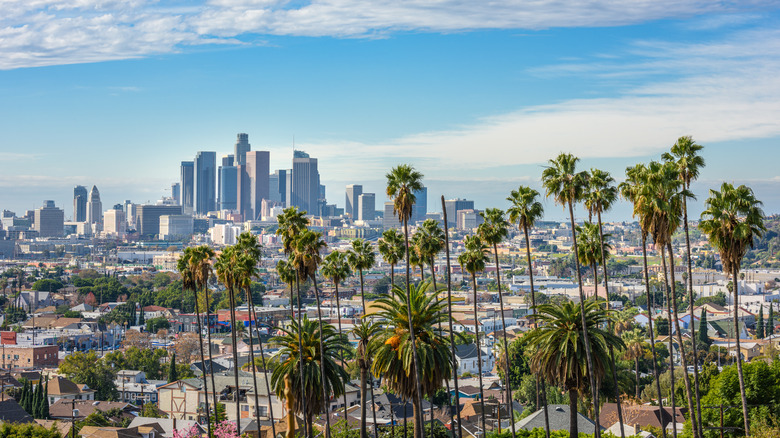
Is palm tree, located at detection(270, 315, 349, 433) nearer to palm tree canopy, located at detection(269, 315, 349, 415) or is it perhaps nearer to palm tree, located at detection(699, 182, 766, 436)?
palm tree canopy, located at detection(269, 315, 349, 415)

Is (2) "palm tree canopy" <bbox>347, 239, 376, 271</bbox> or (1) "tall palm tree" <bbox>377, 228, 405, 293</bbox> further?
(2) "palm tree canopy" <bbox>347, 239, 376, 271</bbox>

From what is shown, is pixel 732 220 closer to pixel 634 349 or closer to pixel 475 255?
pixel 475 255

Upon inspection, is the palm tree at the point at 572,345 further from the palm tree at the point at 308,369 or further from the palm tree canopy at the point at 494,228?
the palm tree canopy at the point at 494,228

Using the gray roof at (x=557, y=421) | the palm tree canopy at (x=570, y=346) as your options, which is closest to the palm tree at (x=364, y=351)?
the palm tree canopy at (x=570, y=346)

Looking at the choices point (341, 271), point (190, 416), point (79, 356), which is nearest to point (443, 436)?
point (341, 271)

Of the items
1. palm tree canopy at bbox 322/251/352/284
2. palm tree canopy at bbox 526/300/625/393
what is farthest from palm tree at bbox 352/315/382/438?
palm tree canopy at bbox 322/251/352/284

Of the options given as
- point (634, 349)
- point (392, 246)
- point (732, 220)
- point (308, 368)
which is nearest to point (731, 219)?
point (732, 220)

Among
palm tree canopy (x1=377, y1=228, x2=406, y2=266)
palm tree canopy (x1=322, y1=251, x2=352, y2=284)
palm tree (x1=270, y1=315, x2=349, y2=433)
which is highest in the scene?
palm tree canopy (x1=377, y1=228, x2=406, y2=266)
